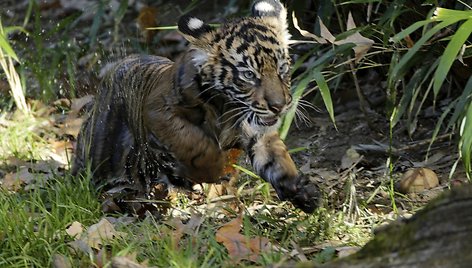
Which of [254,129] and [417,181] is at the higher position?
[254,129]

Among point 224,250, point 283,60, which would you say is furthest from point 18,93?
point 224,250

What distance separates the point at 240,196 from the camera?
4988 mm

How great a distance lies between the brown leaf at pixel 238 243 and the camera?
3770 mm

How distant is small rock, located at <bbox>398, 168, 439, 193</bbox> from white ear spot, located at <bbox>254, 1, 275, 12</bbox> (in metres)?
1.08

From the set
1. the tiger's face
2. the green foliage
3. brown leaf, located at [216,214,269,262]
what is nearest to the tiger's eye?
the tiger's face

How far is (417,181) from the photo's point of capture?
4949 mm

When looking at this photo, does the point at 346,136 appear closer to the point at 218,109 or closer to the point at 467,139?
the point at 218,109

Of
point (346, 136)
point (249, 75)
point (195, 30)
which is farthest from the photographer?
point (346, 136)

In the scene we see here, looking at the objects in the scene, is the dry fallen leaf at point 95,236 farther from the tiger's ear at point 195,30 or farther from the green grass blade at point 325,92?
the green grass blade at point 325,92

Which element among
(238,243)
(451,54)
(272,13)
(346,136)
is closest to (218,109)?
(272,13)

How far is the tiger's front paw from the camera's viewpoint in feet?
14.5

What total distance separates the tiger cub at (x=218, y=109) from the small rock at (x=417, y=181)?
67cm

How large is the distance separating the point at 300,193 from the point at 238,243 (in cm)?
65

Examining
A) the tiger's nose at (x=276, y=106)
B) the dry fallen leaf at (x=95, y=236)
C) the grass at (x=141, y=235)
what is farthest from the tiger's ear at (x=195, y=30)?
the dry fallen leaf at (x=95, y=236)
